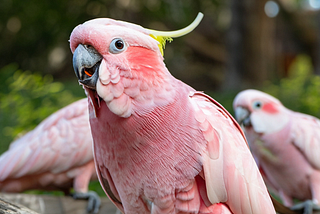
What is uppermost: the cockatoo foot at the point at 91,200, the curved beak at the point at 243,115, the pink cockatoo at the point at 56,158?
the curved beak at the point at 243,115

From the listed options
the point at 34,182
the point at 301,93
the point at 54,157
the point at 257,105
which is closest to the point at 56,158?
the point at 54,157

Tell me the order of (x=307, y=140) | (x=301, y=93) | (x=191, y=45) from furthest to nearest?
(x=191, y=45) → (x=301, y=93) → (x=307, y=140)

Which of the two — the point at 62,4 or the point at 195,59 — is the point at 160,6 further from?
the point at 195,59

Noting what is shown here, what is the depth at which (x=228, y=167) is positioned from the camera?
4.23 ft

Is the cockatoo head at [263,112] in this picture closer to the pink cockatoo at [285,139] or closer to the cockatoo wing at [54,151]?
the pink cockatoo at [285,139]

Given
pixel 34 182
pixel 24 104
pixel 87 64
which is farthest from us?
pixel 24 104

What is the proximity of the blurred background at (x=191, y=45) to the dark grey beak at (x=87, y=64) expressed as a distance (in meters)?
2.84

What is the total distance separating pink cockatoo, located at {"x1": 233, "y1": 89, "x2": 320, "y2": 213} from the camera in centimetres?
237

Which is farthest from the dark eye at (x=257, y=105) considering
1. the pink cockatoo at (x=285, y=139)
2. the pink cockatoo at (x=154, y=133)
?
the pink cockatoo at (x=154, y=133)

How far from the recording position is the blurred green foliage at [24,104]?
3.52 m

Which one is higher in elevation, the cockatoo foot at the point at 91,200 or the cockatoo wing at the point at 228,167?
the cockatoo wing at the point at 228,167

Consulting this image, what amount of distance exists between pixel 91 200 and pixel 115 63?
1.66m

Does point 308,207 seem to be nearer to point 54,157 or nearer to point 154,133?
point 154,133

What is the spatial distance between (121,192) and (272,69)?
5633 millimetres
